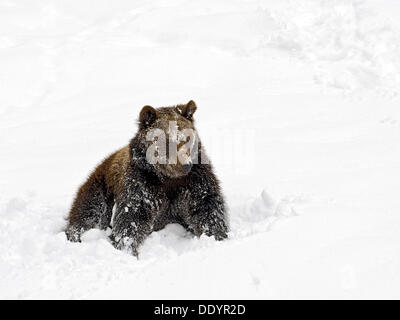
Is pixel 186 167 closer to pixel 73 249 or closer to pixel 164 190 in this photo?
pixel 164 190

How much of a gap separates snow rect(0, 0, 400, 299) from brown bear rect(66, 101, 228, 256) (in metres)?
0.20

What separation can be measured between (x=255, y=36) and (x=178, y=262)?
384 inches

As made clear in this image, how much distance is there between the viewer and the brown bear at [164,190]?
16.4ft

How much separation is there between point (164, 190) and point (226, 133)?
126 inches

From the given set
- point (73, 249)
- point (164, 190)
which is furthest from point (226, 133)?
point (73, 249)

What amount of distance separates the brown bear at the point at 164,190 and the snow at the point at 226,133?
0.20 m

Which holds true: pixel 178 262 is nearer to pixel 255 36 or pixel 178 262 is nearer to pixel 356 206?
pixel 356 206

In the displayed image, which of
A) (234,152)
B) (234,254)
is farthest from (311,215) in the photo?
(234,152)

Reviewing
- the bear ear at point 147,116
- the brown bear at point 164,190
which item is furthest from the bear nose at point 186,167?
the bear ear at point 147,116

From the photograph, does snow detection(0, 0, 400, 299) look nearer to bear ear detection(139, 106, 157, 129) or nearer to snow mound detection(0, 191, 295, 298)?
snow mound detection(0, 191, 295, 298)

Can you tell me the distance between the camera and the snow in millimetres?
3559

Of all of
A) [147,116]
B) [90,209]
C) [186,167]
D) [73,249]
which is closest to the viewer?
[73,249]

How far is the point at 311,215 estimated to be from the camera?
14.5 ft

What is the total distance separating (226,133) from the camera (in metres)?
8.20
